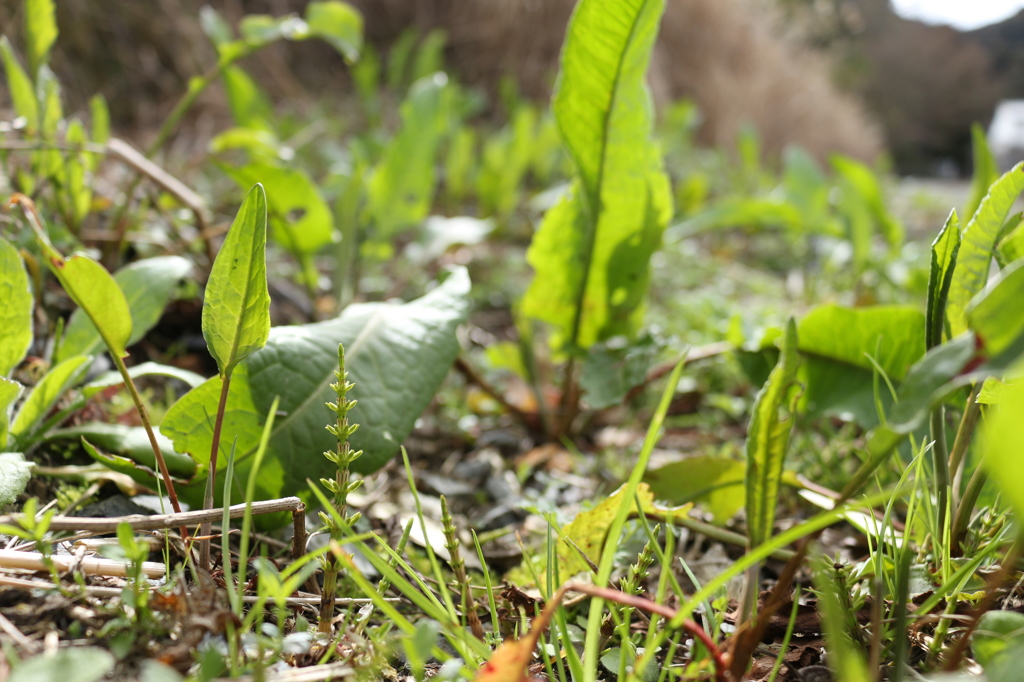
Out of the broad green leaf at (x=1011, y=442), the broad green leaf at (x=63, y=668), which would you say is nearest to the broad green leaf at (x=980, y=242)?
the broad green leaf at (x=1011, y=442)

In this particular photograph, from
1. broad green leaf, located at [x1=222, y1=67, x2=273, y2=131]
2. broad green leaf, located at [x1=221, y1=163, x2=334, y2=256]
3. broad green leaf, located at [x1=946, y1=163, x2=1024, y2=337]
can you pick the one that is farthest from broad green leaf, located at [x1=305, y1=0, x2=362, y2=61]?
broad green leaf, located at [x1=946, y1=163, x2=1024, y2=337]

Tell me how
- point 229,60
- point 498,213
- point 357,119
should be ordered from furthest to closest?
point 357,119, point 498,213, point 229,60

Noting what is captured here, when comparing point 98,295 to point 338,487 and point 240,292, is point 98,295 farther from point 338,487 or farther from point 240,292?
point 338,487

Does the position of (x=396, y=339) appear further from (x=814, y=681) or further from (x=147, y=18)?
(x=147, y=18)

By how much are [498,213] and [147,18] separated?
92.9 inches

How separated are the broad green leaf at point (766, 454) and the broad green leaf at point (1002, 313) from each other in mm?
147

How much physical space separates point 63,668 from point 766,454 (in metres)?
0.60

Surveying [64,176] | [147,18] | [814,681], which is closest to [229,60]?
[64,176]

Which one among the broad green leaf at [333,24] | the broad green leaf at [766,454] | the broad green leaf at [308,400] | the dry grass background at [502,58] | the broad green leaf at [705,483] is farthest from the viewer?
the dry grass background at [502,58]

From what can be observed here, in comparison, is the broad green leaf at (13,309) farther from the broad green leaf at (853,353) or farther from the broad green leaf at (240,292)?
the broad green leaf at (853,353)

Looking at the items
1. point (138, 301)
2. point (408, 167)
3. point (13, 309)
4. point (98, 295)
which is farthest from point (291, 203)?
point (98, 295)

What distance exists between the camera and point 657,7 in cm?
104

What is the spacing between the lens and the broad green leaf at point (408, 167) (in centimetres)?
172

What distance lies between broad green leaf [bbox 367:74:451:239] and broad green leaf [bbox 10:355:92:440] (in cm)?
98
